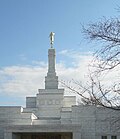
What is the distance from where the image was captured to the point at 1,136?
119 ft

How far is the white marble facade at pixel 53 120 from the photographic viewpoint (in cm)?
3347

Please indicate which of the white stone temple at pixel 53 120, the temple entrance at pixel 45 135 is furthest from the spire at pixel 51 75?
the temple entrance at pixel 45 135

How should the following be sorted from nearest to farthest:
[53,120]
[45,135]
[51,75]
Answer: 1. [45,135]
2. [53,120]
3. [51,75]

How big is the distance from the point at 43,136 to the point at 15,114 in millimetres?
4154

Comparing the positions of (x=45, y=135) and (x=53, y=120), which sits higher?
(x=53, y=120)

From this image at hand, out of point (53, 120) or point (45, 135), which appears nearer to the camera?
point (45, 135)

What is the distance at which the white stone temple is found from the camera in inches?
1318

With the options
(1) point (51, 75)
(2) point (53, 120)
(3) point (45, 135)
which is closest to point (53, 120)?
(2) point (53, 120)

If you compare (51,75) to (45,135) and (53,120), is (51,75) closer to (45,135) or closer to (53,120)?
(53,120)

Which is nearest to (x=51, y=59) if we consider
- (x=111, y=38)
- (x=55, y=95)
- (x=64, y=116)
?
(x=55, y=95)

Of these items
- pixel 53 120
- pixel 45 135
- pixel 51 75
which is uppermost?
pixel 51 75

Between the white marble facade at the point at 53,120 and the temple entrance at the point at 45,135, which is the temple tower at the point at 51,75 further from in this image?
the temple entrance at the point at 45,135

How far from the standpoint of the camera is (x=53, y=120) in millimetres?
38500

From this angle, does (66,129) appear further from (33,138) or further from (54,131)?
(33,138)
